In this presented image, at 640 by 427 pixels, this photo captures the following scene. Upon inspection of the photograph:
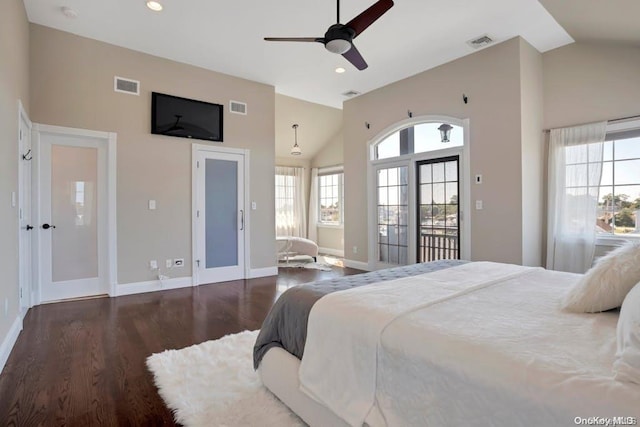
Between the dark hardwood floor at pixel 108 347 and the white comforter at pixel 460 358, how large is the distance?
108cm

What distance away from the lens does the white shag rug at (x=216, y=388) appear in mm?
1848

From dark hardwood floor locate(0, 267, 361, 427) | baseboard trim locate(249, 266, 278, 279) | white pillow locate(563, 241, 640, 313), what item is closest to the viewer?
white pillow locate(563, 241, 640, 313)

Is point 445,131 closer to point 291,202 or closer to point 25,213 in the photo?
point 291,202

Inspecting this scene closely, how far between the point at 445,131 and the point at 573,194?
1825 mm

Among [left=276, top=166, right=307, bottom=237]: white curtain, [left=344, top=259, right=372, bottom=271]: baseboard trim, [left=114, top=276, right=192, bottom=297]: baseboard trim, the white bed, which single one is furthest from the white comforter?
[left=276, top=166, right=307, bottom=237]: white curtain

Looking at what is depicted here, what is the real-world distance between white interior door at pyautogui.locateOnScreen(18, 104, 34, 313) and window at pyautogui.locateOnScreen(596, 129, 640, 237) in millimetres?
6409

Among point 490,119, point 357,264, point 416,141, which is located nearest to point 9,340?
point 357,264

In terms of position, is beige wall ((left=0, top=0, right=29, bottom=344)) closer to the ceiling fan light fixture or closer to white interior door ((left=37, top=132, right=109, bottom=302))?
white interior door ((left=37, top=132, right=109, bottom=302))

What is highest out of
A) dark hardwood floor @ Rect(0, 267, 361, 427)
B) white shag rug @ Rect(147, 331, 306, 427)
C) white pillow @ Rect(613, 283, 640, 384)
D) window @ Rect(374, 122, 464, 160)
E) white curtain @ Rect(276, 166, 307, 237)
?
window @ Rect(374, 122, 464, 160)

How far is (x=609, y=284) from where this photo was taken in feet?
4.75

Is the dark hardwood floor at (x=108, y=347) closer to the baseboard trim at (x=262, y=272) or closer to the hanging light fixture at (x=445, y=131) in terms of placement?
the baseboard trim at (x=262, y=272)

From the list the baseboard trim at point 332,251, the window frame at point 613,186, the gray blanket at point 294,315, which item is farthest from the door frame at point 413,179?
the gray blanket at point 294,315

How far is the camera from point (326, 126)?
27.9 feet

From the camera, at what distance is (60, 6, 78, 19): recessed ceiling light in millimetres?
3678
